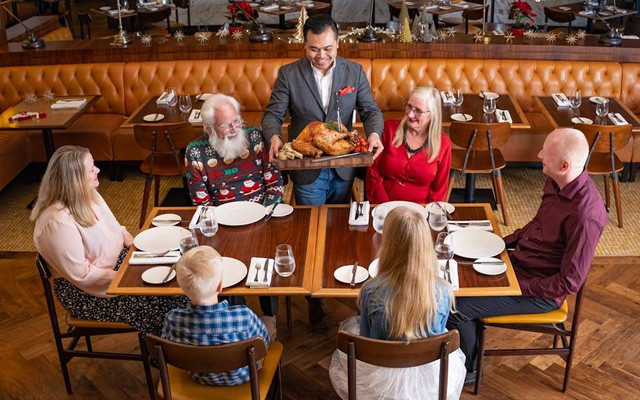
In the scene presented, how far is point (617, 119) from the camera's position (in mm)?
5465

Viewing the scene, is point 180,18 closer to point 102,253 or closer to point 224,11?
point 224,11

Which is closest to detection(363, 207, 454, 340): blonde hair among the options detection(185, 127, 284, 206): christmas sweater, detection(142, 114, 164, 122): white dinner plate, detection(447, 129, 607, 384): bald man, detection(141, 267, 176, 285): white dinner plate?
detection(447, 129, 607, 384): bald man

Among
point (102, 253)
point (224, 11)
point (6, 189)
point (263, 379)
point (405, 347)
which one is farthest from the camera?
point (224, 11)

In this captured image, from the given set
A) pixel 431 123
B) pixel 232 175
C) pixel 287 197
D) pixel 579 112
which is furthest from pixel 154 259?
pixel 579 112

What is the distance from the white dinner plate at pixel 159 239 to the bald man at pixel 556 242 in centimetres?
135

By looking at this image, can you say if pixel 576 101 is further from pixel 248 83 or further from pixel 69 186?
pixel 69 186

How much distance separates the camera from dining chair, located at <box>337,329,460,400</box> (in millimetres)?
2631

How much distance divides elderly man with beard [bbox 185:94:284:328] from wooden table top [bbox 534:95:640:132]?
240 cm

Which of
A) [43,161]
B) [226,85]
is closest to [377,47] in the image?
[226,85]

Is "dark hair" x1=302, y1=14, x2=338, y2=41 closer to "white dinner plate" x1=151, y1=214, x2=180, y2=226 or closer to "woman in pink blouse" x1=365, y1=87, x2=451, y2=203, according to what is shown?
"woman in pink blouse" x1=365, y1=87, x2=451, y2=203

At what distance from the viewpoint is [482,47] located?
662 centimetres

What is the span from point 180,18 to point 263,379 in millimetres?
9729

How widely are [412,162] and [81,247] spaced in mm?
1826

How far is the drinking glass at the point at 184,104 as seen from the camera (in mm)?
5820
